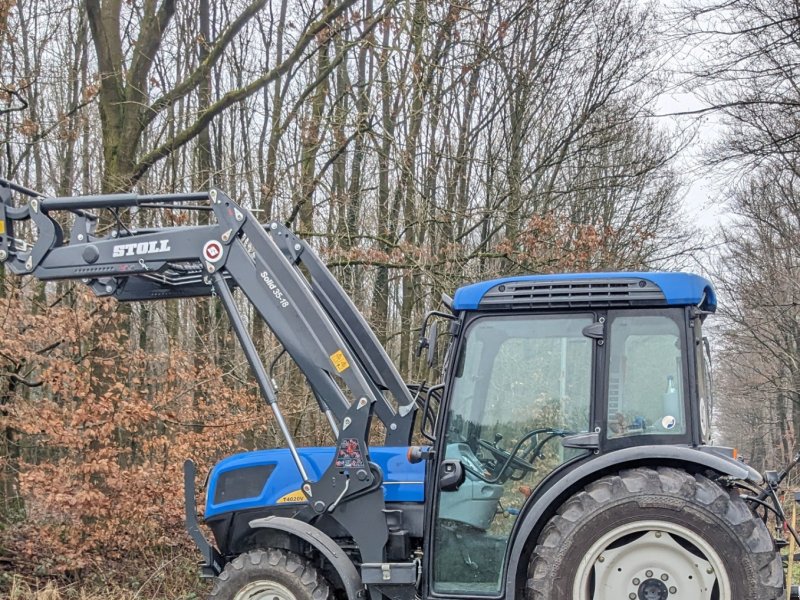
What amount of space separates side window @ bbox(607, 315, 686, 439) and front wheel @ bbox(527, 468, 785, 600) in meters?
0.29

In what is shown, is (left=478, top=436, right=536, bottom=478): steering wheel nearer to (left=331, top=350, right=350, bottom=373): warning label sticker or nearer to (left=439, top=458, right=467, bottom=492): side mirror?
(left=439, top=458, right=467, bottom=492): side mirror

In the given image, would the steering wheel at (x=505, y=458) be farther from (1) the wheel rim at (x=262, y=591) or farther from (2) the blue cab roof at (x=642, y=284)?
(1) the wheel rim at (x=262, y=591)

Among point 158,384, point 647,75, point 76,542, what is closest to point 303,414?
point 158,384

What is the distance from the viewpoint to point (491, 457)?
467cm

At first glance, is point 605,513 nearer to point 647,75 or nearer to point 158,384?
point 158,384

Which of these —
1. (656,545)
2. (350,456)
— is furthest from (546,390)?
(350,456)

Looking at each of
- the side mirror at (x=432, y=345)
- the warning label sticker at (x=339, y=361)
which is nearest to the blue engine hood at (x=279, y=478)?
the warning label sticker at (x=339, y=361)

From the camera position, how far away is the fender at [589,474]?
416 centimetres

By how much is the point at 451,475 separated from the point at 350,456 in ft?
2.23

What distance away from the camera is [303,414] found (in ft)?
38.9

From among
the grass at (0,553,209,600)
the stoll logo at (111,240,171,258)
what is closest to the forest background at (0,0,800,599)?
the grass at (0,553,209,600)

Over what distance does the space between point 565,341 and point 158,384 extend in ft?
21.7

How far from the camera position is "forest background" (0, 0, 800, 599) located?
28.4 ft

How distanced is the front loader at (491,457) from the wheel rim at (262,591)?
0.05ft
